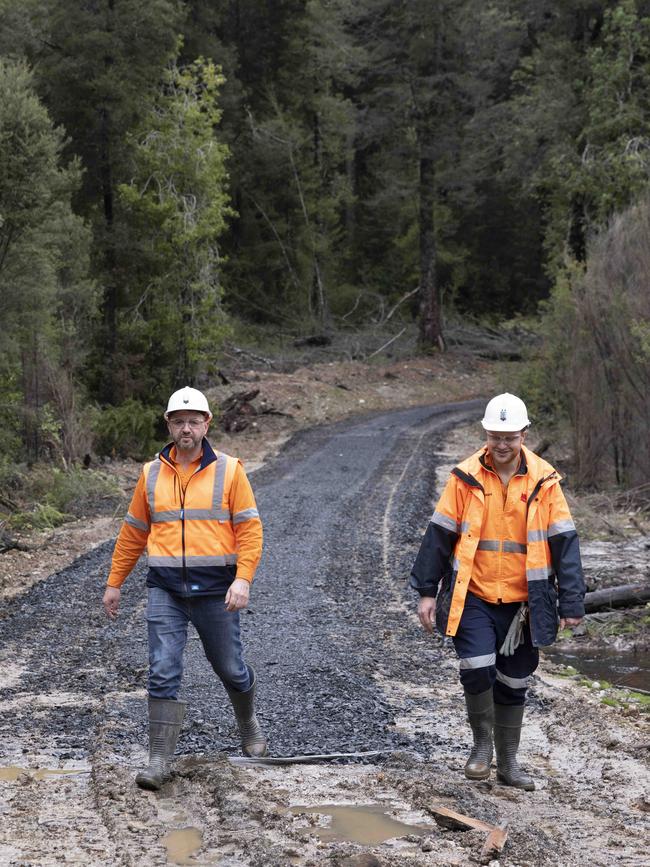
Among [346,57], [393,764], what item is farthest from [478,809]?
[346,57]

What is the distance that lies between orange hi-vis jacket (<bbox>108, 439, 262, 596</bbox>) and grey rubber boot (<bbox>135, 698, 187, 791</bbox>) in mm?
602

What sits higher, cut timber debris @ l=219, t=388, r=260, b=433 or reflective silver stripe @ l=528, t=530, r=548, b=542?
reflective silver stripe @ l=528, t=530, r=548, b=542

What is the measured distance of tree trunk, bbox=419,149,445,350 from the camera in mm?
42391

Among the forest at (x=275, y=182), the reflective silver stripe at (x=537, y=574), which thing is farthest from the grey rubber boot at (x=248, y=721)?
the forest at (x=275, y=182)

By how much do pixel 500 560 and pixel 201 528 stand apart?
5.17 feet

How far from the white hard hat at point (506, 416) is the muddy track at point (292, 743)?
189cm

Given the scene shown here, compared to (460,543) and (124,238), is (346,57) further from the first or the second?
(460,543)

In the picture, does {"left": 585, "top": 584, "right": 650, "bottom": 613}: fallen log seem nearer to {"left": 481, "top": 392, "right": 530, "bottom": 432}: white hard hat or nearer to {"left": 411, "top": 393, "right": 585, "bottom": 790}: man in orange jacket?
{"left": 411, "top": 393, "right": 585, "bottom": 790}: man in orange jacket

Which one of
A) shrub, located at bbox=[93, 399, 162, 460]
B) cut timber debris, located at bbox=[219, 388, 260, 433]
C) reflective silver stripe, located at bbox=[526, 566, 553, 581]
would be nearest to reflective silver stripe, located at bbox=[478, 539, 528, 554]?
reflective silver stripe, located at bbox=[526, 566, 553, 581]

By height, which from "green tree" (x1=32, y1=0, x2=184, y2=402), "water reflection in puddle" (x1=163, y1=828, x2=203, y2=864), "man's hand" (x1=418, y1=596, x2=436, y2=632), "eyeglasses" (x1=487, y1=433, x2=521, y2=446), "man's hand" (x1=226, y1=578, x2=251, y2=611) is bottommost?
"water reflection in puddle" (x1=163, y1=828, x2=203, y2=864)

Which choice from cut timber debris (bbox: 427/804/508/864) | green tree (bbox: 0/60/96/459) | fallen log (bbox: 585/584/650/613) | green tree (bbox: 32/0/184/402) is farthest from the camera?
green tree (bbox: 32/0/184/402)

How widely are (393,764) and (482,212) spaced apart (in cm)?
5030

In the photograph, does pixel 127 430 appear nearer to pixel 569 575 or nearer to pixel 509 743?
pixel 509 743

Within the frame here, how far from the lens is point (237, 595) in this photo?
6020 millimetres
